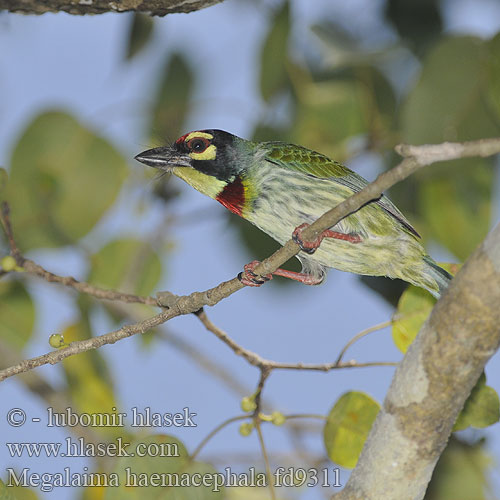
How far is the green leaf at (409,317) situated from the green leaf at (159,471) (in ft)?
2.29

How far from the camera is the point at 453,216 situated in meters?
3.17

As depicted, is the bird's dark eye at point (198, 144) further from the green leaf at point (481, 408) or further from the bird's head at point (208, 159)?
the green leaf at point (481, 408)

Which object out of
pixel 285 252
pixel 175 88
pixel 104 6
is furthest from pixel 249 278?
Answer: pixel 175 88

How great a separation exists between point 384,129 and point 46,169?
1668mm

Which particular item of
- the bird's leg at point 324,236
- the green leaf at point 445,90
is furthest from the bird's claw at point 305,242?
the green leaf at point 445,90

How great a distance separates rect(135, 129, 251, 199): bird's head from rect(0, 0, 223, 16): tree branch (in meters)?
0.41

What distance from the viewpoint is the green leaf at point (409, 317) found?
218 cm

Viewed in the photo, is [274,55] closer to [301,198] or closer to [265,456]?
[301,198]

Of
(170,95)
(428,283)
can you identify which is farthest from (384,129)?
(428,283)

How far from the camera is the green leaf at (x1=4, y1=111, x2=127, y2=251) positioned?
10.5 feet

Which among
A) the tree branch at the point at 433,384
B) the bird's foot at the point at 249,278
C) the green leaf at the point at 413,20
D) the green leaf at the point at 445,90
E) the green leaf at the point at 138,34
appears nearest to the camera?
the tree branch at the point at 433,384

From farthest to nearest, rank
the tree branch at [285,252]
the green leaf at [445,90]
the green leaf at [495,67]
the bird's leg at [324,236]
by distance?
1. the green leaf at [445,90]
2. the green leaf at [495,67]
3. the bird's leg at [324,236]
4. the tree branch at [285,252]

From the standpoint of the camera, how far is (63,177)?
333 centimetres

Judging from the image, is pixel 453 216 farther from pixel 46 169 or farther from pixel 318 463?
pixel 46 169
